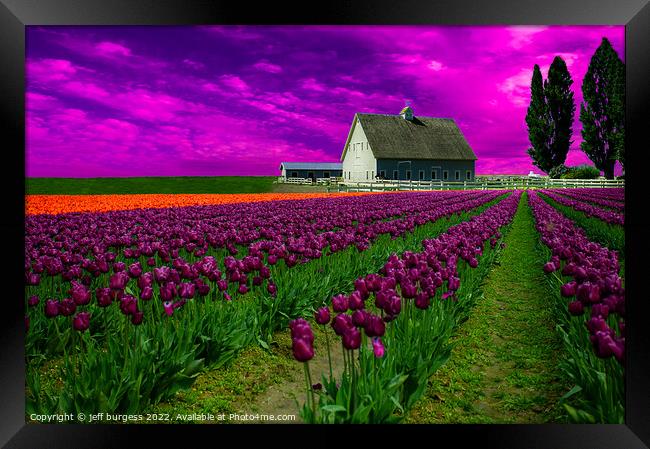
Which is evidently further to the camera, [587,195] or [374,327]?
[587,195]

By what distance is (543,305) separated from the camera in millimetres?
4844

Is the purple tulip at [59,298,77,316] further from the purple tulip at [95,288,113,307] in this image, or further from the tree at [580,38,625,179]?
the tree at [580,38,625,179]

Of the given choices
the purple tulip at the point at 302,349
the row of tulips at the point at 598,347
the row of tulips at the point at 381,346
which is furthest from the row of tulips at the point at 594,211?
the purple tulip at the point at 302,349

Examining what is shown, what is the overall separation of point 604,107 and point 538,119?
2944mm

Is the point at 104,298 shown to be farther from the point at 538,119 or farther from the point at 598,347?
the point at 538,119

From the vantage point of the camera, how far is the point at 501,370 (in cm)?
326

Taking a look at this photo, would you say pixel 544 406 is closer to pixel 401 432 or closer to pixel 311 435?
pixel 401 432

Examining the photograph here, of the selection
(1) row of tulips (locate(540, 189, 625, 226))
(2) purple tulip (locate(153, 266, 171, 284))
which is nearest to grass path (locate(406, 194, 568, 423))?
(1) row of tulips (locate(540, 189, 625, 226))

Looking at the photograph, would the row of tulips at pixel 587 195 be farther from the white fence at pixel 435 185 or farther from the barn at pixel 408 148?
the barn at pixel 408 148

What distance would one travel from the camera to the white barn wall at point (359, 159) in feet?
90.6

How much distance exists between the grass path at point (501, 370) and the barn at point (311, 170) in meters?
52.1
